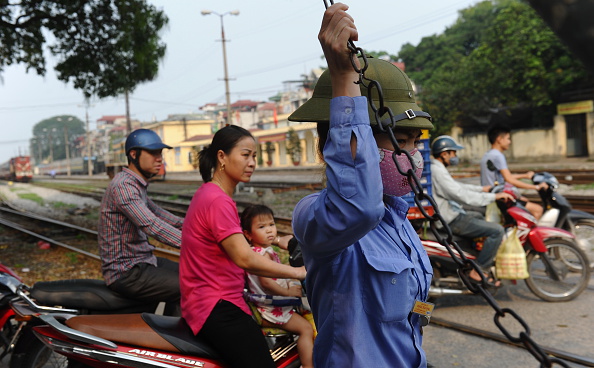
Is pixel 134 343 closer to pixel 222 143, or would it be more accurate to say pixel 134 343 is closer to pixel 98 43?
pixel 222 143

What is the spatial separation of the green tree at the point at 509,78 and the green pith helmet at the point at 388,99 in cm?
2799

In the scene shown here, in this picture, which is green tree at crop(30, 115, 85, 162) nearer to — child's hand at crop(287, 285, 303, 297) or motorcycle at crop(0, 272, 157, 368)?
motorcycle at crop(0, 272, 157, 368)

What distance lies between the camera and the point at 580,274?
5926mm

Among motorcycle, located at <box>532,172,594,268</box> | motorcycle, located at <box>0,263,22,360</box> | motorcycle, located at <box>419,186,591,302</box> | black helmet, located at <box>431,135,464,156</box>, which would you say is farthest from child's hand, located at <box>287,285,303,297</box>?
motorcycle, located at <box>532,172,594,268</box>

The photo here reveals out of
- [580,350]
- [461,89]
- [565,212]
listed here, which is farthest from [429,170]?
[461,89]

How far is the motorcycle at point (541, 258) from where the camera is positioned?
18.6 ft

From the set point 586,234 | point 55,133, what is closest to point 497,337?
point 586,234

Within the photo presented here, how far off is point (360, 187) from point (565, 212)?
5.99m

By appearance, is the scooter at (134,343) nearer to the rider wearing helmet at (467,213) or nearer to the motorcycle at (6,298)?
the motorcycle at (6,298)

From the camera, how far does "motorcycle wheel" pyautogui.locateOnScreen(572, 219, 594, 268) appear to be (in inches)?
265

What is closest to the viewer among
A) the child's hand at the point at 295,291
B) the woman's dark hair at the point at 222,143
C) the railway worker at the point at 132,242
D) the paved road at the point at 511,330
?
the woman's dark hair at the point at 222,143

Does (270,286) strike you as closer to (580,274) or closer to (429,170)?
(429,170)

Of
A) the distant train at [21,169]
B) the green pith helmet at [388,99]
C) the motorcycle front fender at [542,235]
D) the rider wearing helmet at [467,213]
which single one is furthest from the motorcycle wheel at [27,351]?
the distant train at [21,169]

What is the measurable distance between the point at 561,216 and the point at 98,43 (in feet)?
37.5
